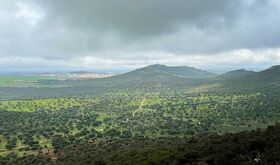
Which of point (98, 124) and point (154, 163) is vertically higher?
point (154, 163)

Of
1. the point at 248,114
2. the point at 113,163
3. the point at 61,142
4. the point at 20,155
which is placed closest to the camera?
the point at 113,163

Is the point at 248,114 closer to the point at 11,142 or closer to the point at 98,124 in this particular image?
the point at 98,124

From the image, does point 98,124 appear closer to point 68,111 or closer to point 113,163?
point 68,111

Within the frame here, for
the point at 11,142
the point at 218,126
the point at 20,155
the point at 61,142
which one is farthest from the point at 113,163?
the point at 218,126

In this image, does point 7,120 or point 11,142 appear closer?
point 11,142

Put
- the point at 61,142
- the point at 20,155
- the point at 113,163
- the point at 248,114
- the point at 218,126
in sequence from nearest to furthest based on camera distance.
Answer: the point at 113,163, the point at 20,155, the point at 61,142, the point at 218,126, the point at 248,114

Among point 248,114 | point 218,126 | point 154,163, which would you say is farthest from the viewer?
point 248,114

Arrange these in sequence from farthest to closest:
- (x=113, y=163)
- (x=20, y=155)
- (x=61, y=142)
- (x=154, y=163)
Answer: (x=61, y=142) < (x=20, y=155) < (x=113, y=163) < (x=154, y=163)

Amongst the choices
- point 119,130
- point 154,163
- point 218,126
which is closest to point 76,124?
point 119,130

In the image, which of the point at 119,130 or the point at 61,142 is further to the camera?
the point at 119,130
